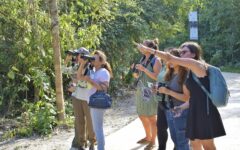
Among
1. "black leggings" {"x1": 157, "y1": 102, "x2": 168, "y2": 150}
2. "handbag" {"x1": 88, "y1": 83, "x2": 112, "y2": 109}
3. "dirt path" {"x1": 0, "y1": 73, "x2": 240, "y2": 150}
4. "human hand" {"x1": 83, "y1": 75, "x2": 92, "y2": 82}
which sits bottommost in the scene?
"dirt path" {"x1": 0, "y1": 73, "x2": 240, "y2": 150}

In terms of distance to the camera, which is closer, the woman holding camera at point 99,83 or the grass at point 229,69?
the woman holding camera at point 99,83

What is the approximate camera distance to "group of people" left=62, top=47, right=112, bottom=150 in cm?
671

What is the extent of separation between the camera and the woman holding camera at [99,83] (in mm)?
6652

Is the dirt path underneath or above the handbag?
underneath

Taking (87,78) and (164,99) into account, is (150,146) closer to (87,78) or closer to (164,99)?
(164,99)

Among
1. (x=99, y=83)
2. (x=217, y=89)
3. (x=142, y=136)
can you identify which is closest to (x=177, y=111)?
(x=217, y=89)

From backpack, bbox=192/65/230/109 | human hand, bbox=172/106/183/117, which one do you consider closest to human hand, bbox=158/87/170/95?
human hand, bbox=172/106/183/117

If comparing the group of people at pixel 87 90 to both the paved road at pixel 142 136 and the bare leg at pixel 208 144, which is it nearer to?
the paved road at pixel 142 136

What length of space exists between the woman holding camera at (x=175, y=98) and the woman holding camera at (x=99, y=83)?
903 mm

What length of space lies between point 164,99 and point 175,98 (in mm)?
332

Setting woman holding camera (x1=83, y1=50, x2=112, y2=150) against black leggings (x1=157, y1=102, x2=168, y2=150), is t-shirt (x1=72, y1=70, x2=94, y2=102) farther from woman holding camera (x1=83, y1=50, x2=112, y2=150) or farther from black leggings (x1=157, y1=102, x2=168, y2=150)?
black leggings (x1=157, y1=102, x2=168, y2=150)

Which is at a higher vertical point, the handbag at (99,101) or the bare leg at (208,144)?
the handbag at (99,101)

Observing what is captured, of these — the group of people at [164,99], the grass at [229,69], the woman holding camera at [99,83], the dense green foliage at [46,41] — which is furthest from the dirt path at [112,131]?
the grass at [229,69]

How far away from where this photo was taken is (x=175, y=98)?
605 centimetres
